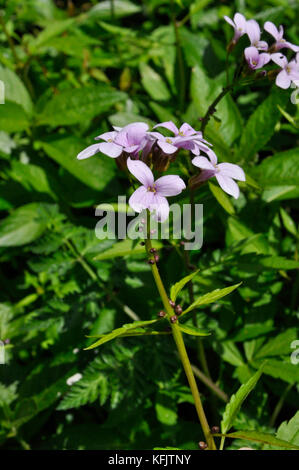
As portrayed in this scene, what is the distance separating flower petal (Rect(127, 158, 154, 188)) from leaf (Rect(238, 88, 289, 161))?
92 cm

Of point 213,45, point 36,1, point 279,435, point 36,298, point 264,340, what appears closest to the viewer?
point 279,435

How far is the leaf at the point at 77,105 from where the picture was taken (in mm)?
2549

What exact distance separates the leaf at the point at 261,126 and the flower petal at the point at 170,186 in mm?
900

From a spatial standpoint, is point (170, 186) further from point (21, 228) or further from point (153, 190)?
point (21, 228)

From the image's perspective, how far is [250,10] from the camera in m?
3.70

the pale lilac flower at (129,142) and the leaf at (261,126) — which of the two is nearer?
the pale lilac flower at (129,142)

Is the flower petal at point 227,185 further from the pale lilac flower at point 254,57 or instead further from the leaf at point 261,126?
the leaf at point 261,126

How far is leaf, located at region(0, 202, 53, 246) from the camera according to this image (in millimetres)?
2305

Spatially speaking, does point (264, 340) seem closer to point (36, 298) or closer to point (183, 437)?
point (183, 437)

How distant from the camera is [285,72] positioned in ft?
5.57

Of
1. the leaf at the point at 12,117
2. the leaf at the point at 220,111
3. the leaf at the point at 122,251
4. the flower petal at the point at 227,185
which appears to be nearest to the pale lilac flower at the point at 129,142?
the flower petal at the point at 227,185

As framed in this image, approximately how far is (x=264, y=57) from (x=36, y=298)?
1.69m

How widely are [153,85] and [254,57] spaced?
160 cm

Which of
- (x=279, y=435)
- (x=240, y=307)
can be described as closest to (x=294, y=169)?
(x=240, y=307)
